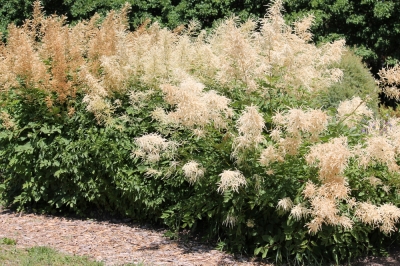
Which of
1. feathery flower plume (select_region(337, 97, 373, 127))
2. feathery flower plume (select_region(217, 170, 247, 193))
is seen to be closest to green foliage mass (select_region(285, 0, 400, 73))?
feathery flower plume (select_region(337, 97, 373, 127))

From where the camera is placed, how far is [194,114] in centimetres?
464

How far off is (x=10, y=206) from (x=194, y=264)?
3.01 meters

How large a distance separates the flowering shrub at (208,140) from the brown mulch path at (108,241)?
7.0 inches

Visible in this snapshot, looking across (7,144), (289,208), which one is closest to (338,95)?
(289,208)

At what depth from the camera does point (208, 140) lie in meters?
5.14

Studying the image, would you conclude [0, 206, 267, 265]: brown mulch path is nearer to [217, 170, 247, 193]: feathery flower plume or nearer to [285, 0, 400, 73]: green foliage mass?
[217, 170, 247, 193]: feathery flower plume

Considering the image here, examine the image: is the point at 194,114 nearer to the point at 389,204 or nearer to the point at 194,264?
the point at 194,264

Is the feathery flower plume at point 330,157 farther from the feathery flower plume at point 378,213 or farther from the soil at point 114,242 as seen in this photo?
the soil at point 114,242

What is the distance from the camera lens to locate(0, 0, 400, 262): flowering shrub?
4.66 m

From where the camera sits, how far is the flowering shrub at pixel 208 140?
15.3ft

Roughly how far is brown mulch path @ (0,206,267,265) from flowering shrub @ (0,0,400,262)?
0.58 ft

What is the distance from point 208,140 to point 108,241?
1571 mm

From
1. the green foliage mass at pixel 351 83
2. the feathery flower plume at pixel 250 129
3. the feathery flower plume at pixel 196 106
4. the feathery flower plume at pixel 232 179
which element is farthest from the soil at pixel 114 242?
the green foliage mass at pixel 351 83

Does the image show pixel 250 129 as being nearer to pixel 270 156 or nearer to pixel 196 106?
pixel 270 156
